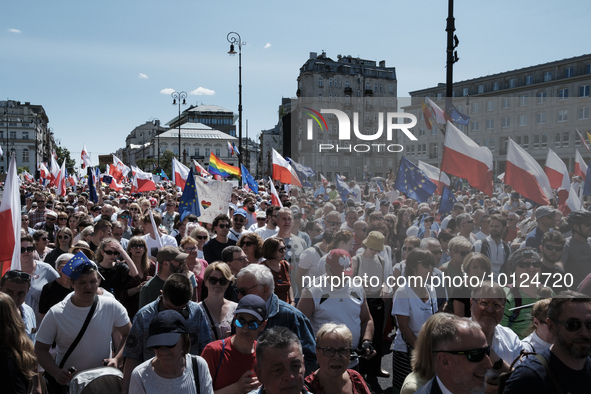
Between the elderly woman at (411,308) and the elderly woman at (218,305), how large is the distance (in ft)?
5.02

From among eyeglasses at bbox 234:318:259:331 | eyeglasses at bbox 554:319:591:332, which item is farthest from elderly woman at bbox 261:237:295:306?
eyeglasses at bbox 554:319:591:332

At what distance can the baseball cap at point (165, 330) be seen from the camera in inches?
116

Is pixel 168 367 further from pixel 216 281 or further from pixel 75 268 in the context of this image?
pixel 75 268

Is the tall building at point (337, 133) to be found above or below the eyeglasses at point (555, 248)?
above

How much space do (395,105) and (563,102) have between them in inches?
90.0

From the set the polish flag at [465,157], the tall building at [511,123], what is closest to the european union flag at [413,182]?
the tall building at [511,123]

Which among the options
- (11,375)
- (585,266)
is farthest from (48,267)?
(585,266)

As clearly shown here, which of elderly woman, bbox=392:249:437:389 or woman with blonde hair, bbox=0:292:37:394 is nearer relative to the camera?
woman with blonde hair, bbox=0:292:37:394

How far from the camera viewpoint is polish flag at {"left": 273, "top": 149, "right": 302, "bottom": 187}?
1406 cm

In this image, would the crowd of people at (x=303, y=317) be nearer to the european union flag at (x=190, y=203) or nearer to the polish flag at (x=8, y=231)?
the polish flag at (x=8, y=231)

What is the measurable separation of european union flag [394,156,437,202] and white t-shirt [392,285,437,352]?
4.03m

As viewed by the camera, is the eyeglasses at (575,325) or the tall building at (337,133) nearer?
the eyeglasses at (575,325)

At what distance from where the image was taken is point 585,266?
17.7 feet

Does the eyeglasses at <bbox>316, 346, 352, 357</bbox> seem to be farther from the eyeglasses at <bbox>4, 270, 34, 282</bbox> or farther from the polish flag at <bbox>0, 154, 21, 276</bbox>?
the polish flag at <bbox>0, 154, 21, 276</bbox>
